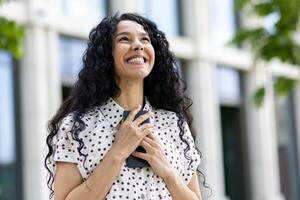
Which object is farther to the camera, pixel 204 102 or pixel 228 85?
pixel 228 85

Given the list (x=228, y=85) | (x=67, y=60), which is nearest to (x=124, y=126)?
(x=67, y=60)

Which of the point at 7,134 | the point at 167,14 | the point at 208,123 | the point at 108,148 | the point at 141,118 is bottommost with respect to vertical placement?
the point at 208,123

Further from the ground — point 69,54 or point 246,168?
point 69,54

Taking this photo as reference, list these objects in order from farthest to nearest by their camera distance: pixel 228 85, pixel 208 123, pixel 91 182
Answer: pixel 228 85
pixel 208 123
pixel 91 182

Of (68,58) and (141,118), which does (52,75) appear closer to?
(68,58)

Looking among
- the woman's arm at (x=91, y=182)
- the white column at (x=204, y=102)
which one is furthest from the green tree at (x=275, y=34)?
the woman's arm at (x=91, y=182)

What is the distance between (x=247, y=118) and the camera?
21.4m

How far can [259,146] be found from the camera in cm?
2123

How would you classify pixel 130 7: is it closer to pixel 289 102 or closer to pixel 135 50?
pixel 289 102

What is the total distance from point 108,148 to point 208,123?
52.0 feet

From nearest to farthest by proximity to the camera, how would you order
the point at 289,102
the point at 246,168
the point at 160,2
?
1. the point at 160,2
2. the point at 246,168
3. the point at 289,102

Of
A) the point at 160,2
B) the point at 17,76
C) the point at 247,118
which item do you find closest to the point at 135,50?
the point at 17,76

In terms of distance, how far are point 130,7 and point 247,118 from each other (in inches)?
250

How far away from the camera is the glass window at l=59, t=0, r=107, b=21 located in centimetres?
1533
